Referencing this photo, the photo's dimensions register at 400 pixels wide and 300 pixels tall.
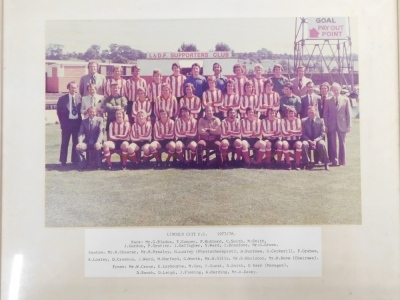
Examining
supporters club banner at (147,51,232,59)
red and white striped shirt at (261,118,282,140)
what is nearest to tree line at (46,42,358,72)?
supporters club banner at (147,51,232,59)

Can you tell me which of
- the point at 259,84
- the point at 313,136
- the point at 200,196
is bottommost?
the point at 200,196

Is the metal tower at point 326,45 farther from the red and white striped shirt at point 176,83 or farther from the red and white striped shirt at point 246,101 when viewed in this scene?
the red and white striped shirt at point 176,83

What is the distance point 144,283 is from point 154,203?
0.15 m

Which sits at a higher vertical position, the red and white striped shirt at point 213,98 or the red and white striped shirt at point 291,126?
the red and white striped shirt at point 213,98

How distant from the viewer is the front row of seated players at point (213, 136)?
2.58 feet

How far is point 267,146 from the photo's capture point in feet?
2.59

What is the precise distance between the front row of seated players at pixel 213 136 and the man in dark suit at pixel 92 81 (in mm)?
38

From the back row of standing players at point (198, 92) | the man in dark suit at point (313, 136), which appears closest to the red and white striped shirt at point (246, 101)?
the back row of standing players at point (198, 92)

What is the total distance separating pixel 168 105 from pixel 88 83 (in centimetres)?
16

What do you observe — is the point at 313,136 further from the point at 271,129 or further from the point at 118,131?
the point at 118,131

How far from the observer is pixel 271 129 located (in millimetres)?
790

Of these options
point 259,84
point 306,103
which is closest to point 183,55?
point 259,84
